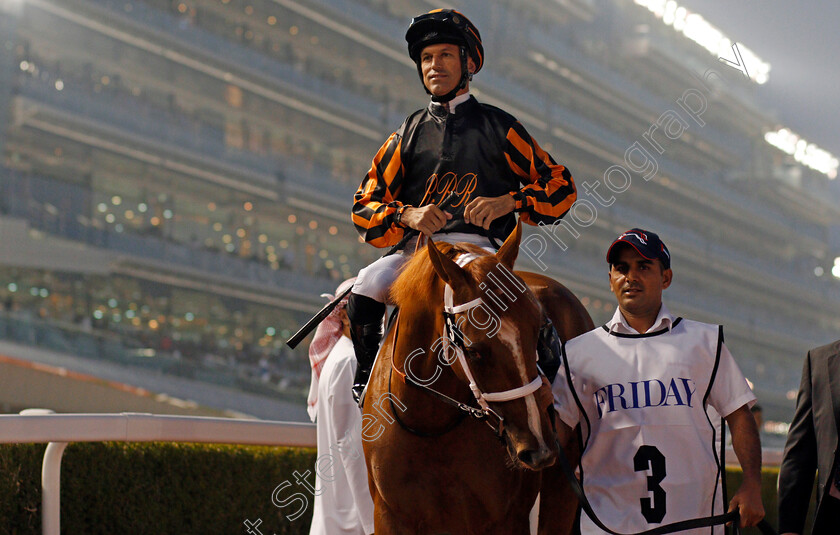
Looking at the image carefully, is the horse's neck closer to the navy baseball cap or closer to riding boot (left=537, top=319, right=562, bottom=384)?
riding boot (left=537, top=319, right=562, bottom=384)

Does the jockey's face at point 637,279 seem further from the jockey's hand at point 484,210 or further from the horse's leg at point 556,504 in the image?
the horse's leg at point 556,504

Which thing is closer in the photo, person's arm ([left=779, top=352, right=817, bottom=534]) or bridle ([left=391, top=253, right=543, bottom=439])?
bridle ([left=391, top=253, right=543, bottom=439])

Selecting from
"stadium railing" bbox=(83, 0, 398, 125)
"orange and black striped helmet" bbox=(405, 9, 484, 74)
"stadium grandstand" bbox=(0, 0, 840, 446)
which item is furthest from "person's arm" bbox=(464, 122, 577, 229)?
"stadium railing" bbox=(83, 0, 398, 125)

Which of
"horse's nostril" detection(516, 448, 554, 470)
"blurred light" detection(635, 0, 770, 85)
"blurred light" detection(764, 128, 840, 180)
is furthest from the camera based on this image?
"blurred light" detection(764, 128, 840, 180)

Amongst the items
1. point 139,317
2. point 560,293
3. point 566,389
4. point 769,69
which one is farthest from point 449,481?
point 769,69

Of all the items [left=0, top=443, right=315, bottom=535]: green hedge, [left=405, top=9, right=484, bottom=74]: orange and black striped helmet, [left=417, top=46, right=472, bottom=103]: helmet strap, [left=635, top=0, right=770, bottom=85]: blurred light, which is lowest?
[left=0, top=443, right=315, bottom=535]: green hedge

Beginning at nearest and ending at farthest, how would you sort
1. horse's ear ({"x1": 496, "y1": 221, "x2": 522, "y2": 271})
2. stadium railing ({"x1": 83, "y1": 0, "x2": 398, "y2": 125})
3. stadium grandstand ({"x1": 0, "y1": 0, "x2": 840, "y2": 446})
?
horse's ear ({"x1": 496, "y1": 221, "x2": 522, "y2": 271}), stadium grandstand ({"x1": 0, "y1": 0, "x2": 840, "y2": 446}), stadium railing ({"x1": 83, "y1": 0, "x2": 398, "y2": 125})

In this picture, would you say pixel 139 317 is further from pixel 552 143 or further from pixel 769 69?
pixel 769 69

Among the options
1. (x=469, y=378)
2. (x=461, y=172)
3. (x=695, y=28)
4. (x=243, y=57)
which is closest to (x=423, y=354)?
(x=469, y=378)

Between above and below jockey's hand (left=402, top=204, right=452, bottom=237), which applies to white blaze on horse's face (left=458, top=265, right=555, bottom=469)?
below

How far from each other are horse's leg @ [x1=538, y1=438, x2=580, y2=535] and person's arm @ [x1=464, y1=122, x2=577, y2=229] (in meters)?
1.02

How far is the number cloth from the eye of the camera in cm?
307

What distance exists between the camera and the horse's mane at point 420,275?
10.7 ft

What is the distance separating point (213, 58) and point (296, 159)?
485 cm
